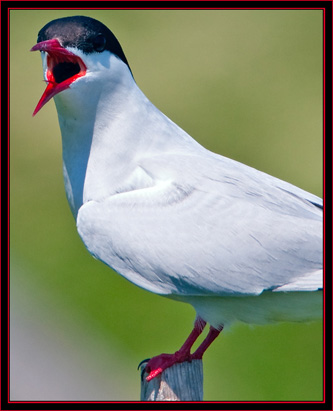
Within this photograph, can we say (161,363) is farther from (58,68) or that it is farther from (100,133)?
(58,68)

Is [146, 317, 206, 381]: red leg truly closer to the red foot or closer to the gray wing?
the red foot

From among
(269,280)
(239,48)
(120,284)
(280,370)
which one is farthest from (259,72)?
(269,280)

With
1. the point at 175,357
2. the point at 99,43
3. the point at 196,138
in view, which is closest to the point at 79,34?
the point at 99,43

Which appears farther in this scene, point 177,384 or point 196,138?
point 196,138

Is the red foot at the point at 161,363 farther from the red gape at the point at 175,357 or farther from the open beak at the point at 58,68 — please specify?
the open beak at the point at 58,68

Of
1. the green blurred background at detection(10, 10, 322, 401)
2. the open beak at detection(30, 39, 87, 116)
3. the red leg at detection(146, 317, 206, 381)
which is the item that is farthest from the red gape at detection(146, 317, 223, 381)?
the green blurred background at detection(10, 10, 322, 401)

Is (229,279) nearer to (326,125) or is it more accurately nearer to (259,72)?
(326,125)
